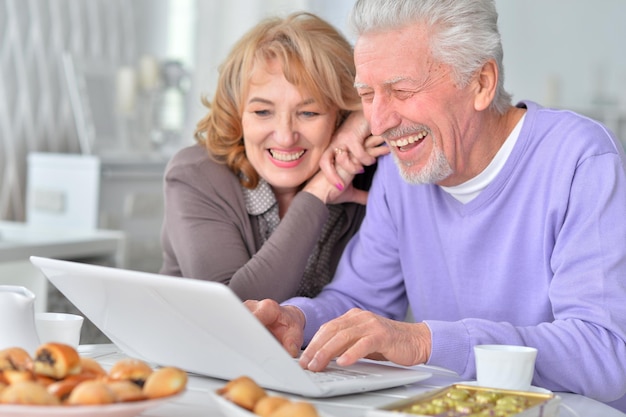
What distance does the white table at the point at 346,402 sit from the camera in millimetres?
1045

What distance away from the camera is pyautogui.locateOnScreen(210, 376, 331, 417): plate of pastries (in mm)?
838

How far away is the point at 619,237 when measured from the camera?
1.41m

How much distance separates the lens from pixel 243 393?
883 millimetres

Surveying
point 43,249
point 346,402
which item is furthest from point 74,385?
point 43,249

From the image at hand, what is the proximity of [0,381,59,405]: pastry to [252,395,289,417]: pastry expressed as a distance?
0.60 feet

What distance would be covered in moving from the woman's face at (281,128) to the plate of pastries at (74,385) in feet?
3.20

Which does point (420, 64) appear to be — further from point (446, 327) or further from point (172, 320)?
point (172, 320)

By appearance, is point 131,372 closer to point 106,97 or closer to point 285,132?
point 285,132

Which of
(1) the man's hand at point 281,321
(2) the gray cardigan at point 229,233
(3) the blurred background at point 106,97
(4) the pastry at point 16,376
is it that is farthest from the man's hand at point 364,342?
(3) the blurred background at point 106,97

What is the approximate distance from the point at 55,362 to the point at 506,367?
51cm

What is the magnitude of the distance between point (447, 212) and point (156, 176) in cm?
183

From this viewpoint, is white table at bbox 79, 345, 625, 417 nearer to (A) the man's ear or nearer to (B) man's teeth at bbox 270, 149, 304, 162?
(A) the man's ear

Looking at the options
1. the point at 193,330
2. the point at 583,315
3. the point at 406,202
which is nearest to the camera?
the point at 193,330

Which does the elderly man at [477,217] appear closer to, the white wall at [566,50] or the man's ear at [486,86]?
the man's ear at [486,86]
